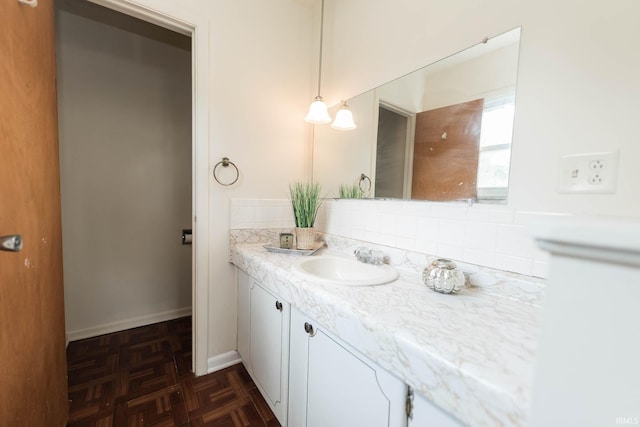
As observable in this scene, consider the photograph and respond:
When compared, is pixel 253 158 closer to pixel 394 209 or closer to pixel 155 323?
pixel 394 209

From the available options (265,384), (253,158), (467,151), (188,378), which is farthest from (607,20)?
(188,378)

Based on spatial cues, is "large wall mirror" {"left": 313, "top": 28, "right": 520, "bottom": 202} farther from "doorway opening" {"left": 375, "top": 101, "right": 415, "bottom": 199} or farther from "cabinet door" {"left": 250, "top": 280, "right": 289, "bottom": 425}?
"cabinet door" {"left": 250, "top": 280, "right": 289, "bottom": 425}

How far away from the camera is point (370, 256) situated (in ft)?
3.98

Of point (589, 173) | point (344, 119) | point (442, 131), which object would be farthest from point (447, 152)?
point (344, 119)

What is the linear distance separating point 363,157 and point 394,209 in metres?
0.39

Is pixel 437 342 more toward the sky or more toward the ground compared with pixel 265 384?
more toward the sky

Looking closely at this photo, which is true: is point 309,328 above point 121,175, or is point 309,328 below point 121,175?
below

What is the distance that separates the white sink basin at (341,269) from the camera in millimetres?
1021

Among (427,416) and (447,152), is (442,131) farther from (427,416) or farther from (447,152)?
(427,416)

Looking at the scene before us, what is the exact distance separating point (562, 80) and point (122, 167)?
252 cm

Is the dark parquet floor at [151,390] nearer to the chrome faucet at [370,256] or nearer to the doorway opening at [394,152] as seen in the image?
the chrome faucet at [370,256]

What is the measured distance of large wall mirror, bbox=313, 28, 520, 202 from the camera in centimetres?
87

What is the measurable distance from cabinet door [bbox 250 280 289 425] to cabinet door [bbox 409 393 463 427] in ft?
1.93

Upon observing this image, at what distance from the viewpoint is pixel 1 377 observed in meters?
0.70
